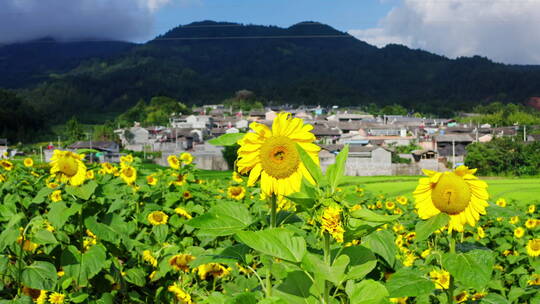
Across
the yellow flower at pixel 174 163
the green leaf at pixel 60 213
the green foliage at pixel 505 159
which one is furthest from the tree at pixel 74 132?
the green leaf at pixel 60 213

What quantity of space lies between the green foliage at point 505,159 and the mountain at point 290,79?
47154 millimetres

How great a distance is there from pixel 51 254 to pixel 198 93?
104 metres

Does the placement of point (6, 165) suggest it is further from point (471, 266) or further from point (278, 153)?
point (471, 266)

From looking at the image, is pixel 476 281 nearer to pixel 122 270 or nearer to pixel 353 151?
pixel 122 270

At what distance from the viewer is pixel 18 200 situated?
3.02 meters

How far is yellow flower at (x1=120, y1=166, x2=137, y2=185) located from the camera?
3.24 metres

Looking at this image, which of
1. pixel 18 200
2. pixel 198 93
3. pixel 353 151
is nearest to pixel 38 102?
pixel 198 93

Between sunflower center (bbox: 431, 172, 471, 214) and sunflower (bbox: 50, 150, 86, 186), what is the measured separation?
4.32 ft

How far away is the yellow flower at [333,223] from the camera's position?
0.74 metres

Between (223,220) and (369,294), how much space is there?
12.5 inches

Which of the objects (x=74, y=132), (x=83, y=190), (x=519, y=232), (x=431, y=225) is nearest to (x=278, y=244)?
(x=431, y=225)

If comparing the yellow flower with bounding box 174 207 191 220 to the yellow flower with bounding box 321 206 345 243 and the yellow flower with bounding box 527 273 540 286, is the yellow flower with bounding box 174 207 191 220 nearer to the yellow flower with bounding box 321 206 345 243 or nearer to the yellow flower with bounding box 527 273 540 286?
the yellow flower with bounding box 527 273 540 286

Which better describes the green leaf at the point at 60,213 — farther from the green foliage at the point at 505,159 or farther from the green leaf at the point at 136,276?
the green foliage at the point at 505,159

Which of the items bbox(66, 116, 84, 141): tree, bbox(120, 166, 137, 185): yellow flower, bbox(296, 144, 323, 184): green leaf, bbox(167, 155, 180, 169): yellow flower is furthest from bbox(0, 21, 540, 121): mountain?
bbox(296, 144, 323, 184): green leaf
